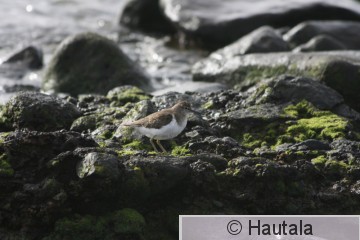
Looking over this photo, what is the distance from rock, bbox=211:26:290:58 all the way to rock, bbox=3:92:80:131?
277 inches

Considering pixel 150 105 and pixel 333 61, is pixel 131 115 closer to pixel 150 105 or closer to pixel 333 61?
pixel 150 105

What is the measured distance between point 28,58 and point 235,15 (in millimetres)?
5495

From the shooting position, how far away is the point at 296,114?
9.24 meters

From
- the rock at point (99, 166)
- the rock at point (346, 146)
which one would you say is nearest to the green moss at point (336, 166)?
the rock at point (346, 146)

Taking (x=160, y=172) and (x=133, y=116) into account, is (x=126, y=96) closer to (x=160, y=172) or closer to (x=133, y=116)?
(x=133, y=116)

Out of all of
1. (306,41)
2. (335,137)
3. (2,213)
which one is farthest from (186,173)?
(306,41)

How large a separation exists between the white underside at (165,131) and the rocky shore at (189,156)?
0.23 m

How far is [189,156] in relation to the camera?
7332 mm

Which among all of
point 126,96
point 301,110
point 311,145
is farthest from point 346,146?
point 126,96

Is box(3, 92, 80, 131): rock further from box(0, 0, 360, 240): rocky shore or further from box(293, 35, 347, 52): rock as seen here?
box(293, 35, 347, 52): rock

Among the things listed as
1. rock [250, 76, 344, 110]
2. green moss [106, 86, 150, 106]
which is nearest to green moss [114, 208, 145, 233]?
rock [250, 76, 344, 110]

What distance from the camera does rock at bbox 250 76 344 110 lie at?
9.51 m

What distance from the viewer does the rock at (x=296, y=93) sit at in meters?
9.51

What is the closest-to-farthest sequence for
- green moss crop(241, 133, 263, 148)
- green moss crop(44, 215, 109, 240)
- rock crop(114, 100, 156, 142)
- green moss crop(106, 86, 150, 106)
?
green moss crop(44, 215, 109, 240), rock crop(114, 100, 156, 142), green moss crop(241, 133, 263, 148), green moss crop(106, 86, 150, 106)
